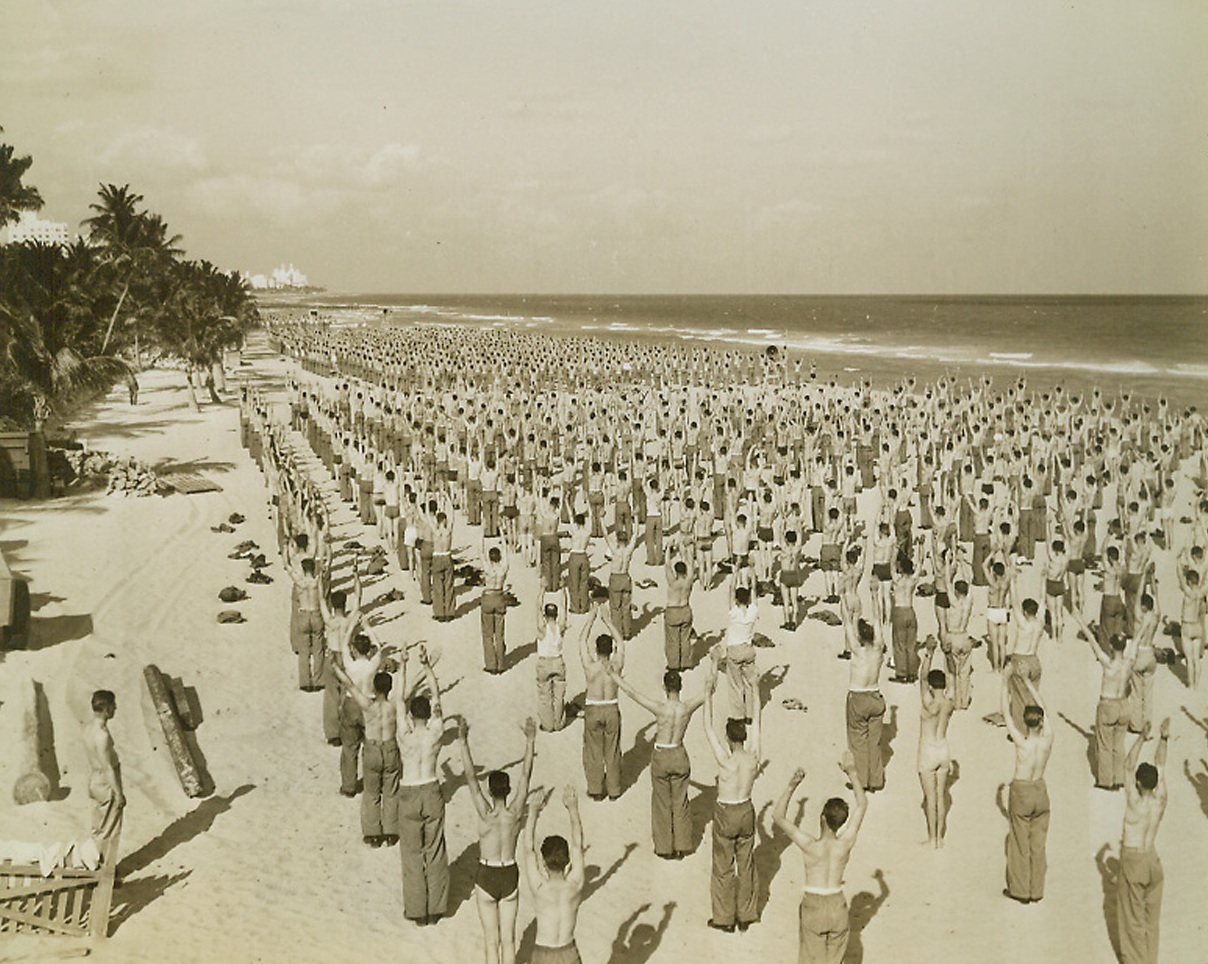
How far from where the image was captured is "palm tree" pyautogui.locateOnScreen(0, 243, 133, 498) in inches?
1084

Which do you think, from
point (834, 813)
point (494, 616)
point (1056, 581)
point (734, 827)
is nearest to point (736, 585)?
point (494, 616)

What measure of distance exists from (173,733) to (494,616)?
4244 mm

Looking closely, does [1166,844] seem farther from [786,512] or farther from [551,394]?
[551,394]

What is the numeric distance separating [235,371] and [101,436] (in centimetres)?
3077

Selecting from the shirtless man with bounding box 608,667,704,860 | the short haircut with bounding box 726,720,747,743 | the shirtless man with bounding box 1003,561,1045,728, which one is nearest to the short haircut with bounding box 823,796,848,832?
the short haircut with bounding box 726,720,747,743

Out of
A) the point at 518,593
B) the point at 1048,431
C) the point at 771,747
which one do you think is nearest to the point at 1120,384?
the point at 1048,431

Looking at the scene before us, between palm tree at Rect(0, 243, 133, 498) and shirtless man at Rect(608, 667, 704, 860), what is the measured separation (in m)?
22.6

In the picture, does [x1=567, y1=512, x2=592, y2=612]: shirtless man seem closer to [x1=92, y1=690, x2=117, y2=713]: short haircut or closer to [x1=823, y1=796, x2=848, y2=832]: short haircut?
[x1=92, y1=690, x2=117, y2=713]: short haircut

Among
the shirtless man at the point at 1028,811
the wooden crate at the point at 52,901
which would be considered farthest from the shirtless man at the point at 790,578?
the wooden crate at the point at 52,901

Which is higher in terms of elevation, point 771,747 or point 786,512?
point 786,512

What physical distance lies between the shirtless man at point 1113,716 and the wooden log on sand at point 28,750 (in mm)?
10111

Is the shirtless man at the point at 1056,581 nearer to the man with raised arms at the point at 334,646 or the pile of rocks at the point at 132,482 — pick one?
the man with raised arms at the point at 334,646

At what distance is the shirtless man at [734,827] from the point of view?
8312 millimetres

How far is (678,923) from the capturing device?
8.99 m
